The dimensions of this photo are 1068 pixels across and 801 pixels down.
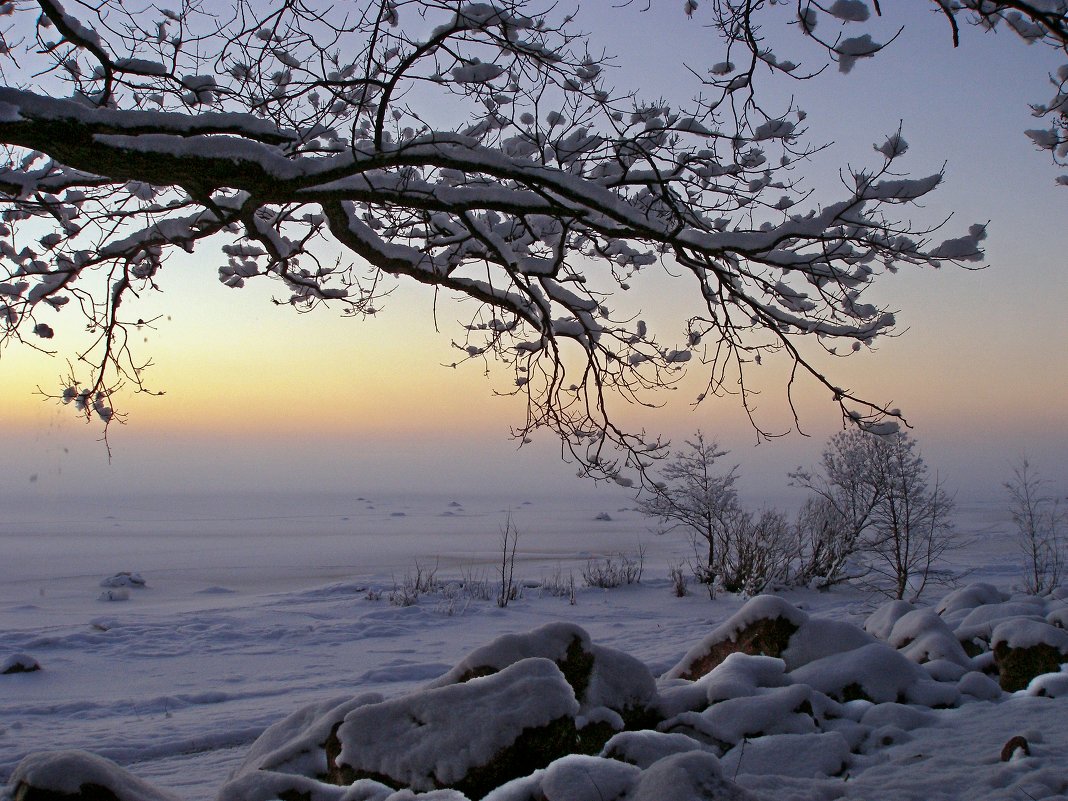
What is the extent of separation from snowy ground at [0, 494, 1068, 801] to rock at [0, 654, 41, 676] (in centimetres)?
10

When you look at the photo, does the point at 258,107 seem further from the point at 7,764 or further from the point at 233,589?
the point at 233,589

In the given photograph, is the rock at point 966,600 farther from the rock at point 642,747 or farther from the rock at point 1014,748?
the rock at point 642,747

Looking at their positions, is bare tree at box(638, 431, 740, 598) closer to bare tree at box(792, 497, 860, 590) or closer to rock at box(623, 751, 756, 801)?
bare tree at box(792, 497, 860, 590)

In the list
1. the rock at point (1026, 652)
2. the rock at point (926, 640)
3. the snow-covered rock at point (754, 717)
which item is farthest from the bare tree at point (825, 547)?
the snow-covered rock at point (754, 717)

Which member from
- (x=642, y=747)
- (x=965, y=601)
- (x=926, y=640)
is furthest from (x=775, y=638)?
(x=965, y=601)

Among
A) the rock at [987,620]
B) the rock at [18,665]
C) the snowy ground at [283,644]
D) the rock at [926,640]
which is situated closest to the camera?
the snowy ground at [283,644]

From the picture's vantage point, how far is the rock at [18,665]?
256 inches

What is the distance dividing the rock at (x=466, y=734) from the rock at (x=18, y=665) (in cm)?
Result: 491

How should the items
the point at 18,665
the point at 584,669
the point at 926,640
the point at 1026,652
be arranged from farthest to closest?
the point at 18,665 < the point at 926,640 < the point at 1026,652 < the point at 584,669

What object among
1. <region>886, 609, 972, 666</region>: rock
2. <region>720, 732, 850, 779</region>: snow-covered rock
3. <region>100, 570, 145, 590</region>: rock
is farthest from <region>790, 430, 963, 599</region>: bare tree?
<region>100, 570, 145, 590</region>: rock

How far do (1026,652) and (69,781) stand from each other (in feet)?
15.9

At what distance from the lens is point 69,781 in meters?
2.43

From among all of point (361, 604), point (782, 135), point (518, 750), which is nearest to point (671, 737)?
point (518, 750)

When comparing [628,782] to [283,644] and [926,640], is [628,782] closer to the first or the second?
[926,640]
